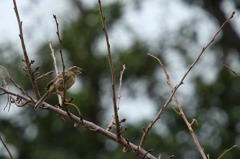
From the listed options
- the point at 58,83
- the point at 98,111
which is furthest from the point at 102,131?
the point at 98,111

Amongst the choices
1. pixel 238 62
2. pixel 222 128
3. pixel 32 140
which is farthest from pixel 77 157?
pixel 238 62

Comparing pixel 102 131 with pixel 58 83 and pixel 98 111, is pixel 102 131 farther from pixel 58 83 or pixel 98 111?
pixel 98 111

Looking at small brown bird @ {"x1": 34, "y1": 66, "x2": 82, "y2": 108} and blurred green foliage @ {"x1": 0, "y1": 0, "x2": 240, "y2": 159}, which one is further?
blurred green foliage @ {"x1": 0, "y1": 0, "x2": 240, "y2": 159}

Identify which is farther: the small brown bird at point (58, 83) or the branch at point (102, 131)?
the small brown bird at point (58, 83)

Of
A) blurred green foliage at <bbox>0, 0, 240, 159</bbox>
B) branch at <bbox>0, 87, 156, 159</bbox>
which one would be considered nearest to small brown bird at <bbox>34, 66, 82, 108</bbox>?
branch at <bbox>0, 87, 156, 159</bbox>

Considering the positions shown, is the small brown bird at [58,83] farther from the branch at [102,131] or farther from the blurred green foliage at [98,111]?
the blurred green foliage at [98,111]

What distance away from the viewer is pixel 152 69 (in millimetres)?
14102

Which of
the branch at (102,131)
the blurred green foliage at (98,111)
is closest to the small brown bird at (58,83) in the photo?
the branch at (102,131)

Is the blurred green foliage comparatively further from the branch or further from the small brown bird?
the branch

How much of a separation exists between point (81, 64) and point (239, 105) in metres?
3.37

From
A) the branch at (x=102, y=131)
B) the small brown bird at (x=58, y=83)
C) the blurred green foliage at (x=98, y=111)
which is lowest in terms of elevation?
the branch at (x=102, y=131)

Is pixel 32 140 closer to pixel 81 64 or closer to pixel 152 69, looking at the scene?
pixel 81 64

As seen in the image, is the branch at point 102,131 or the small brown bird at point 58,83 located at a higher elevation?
the small brown bird at point 58,83

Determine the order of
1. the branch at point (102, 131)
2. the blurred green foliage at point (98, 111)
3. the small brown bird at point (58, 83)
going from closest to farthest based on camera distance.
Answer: the branch at point (102, 131) → the small brown bird at point (58, 83) → the blurred green foliage at point (98, 111)
